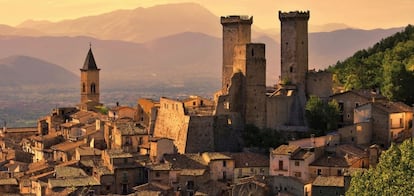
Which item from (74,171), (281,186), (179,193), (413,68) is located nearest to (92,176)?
(74,171)

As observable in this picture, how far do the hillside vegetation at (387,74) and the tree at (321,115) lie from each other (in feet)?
15.0

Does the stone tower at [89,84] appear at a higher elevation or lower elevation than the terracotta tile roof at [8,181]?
higher

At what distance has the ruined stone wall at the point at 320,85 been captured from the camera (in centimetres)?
6049

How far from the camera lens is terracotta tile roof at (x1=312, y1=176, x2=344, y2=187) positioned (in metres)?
47.7

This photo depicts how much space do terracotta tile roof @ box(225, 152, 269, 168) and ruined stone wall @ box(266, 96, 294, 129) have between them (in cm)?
376

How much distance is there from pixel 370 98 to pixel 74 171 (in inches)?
720

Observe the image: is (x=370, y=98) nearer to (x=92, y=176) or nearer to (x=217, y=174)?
(x=217, y=174)

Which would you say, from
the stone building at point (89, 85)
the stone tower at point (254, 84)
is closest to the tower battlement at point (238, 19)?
the stone tower at point (254, 84)

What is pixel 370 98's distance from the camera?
58.0 m

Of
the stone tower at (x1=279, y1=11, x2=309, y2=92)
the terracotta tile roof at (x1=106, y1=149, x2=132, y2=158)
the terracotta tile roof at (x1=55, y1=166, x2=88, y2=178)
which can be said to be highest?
the stone tower at (x1=279, y1=11, x2=309, y2=92)

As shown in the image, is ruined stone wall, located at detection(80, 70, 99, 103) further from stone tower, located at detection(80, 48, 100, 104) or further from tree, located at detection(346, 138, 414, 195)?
tree, located at detection(346, 138, 414, 195)

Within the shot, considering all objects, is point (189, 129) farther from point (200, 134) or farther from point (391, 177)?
point (391, 177)

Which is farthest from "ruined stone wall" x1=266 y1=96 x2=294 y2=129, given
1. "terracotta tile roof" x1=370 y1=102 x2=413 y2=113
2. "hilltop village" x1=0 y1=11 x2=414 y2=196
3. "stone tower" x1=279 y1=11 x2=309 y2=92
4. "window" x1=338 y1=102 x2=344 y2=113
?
"terracotta tile roof" x1=370 y1=102 x2=413 y2=113

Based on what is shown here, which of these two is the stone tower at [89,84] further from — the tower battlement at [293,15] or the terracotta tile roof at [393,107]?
the terracotta tile roof at [393,107]
